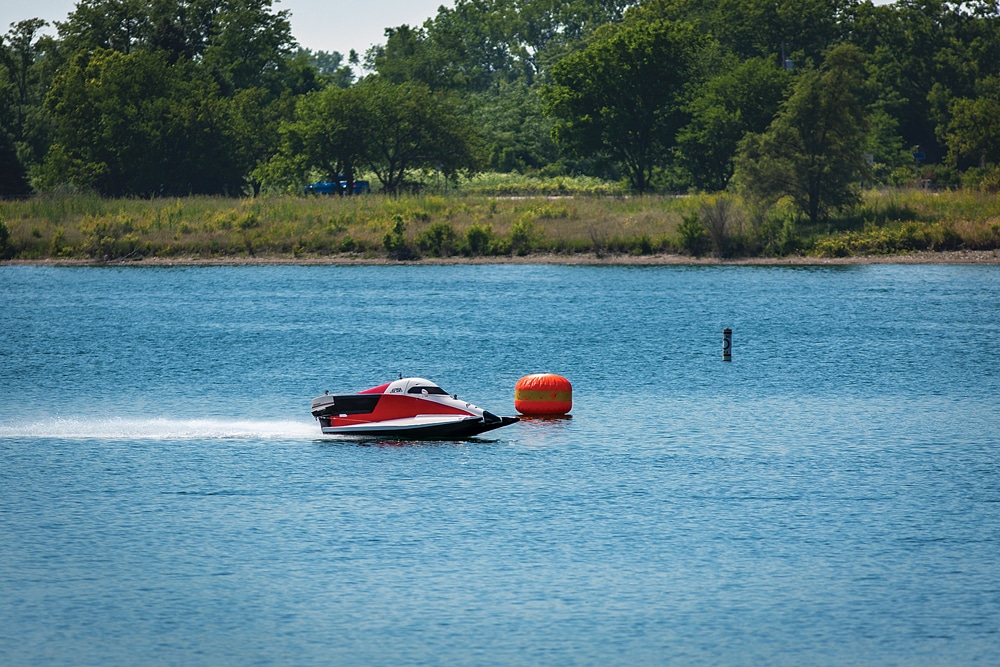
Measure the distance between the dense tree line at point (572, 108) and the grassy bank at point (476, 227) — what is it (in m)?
4.60

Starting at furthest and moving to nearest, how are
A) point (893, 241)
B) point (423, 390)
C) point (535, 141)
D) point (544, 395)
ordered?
point (535, 141) < point (893, 241) < point (544, 395) < point (423, 390)

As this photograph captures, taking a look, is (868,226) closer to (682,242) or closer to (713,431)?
(682,242)

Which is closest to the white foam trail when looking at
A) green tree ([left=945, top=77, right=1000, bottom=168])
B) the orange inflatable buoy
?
the orange inflatable buoy

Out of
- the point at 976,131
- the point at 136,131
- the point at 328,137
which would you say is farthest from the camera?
the point at 136,131

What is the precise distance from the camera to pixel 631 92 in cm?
15575

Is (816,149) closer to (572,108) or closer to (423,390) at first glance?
(572,108)

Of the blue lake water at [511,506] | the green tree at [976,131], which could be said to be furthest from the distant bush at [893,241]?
the blue lake water at [511,506]

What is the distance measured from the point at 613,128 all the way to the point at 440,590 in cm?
12861

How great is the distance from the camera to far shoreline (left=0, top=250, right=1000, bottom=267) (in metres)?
126

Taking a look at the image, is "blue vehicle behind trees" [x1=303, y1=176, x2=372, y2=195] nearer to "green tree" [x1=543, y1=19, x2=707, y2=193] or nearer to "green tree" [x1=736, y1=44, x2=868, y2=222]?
"green tree" [x1=543, y1=19, x2=707, y2=193]

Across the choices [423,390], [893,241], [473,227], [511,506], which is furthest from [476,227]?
[511,506]

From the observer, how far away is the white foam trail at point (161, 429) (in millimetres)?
51125

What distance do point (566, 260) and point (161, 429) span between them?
268 ft

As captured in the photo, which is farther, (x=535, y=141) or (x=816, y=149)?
(x=535, y=141)
